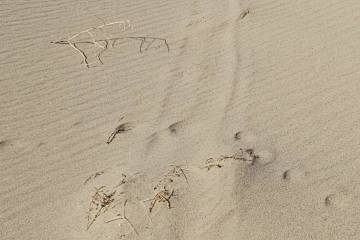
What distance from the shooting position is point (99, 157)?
12.1 ft

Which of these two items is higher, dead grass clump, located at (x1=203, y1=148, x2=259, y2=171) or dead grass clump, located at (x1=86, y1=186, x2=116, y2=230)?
dead grass clump, located at (x1=86, y1=186, x2=116, y2=230)

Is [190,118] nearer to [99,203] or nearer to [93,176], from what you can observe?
[93,176]

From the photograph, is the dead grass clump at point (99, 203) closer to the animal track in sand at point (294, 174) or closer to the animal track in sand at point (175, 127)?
the animal track in sand at point (175, 127)

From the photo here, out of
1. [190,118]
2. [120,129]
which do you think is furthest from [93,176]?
[190,118]

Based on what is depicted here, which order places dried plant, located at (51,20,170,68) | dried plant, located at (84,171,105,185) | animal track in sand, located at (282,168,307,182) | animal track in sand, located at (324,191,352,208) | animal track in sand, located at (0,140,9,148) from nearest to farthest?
1. animal track in sand, located at (324,191,352,208)
2. animal track in sand, located at (282,168,307,182)
3. dried plant, located at (84,171,105,185)
4. animal track in sand, located at (0,140,9,148)
5. dried plant, located at (51,20,170,68)

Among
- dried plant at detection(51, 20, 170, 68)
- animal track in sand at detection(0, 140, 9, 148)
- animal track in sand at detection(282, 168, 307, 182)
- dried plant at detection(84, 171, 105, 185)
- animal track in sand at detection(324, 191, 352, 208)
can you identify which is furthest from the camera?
dried plant at detection(51, 20, 170, 68)

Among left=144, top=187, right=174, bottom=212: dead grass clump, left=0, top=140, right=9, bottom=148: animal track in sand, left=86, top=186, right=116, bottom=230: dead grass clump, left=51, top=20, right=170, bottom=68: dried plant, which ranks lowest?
left=144, top=187, right=174, bottom=212: dead grass clump

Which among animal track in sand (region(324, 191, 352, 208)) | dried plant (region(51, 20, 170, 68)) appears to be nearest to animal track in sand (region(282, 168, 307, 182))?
animal track in sand (region(324, 191, 352, 208))

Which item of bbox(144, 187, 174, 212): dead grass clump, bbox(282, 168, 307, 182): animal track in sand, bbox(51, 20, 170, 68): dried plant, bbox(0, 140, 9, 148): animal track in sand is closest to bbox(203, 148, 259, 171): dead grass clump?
bbox(282, 168, 307, 182): animal track in sand

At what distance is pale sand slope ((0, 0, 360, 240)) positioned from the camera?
3.17 metres

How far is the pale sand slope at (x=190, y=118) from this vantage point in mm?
3174

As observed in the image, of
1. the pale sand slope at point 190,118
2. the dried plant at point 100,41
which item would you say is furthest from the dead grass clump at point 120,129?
the dried plant at point 100,41

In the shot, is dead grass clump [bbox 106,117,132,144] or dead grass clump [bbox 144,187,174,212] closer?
dead grass clump [bbox 144,187,174,212]

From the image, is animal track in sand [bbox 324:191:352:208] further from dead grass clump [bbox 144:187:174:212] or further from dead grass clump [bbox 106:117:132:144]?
dead grass clump [bbox 106:117:132:144]
